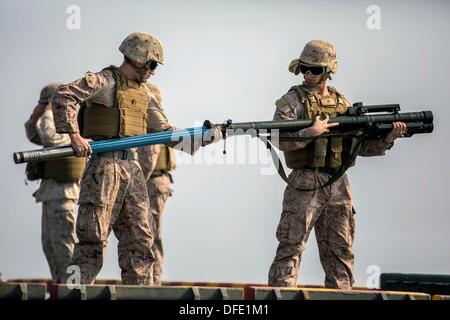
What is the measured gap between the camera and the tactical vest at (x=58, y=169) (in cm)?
2086

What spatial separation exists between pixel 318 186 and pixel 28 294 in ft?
13.7

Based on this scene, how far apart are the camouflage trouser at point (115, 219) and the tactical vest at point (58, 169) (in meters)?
4.83

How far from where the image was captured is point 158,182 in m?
21.5

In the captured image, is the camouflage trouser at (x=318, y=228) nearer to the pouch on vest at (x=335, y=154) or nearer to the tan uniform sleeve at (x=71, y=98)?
the pouch on vest at (x=335, y=154)

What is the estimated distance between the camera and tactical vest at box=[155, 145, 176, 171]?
21531 mm

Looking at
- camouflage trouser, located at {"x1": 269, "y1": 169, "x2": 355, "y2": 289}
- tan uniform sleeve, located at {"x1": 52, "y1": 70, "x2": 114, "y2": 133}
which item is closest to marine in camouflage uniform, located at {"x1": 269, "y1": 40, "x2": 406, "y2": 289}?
camouflage trouser, located at {"x1": 269, "y1": 169, "x2": 355, "y2": 289}

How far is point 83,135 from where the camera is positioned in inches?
626

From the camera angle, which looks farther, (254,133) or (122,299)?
(254,133)

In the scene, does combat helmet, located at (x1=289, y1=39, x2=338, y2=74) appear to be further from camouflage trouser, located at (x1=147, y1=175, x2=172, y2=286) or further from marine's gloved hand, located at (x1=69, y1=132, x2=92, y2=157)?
camouflage trouser, located at (x1=147, y1=175, x2=172, y2=286)

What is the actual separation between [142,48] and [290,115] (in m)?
1.75

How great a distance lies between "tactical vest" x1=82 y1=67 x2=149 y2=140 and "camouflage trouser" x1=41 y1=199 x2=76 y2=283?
5229 millimetres
